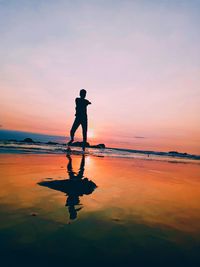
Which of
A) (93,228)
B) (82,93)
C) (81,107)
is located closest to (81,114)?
(81,107)

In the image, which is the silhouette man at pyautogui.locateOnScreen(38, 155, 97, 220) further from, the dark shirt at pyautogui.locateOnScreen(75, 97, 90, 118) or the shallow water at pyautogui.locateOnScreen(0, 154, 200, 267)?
the dark shirt at pyautogui.locateOnScreen(75, 97, 90, 118)

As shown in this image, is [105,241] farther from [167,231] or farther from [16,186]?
[16,186]

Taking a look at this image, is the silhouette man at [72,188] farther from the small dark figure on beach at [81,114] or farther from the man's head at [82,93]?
the man's head at [82,93]

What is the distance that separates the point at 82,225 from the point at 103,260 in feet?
1.56

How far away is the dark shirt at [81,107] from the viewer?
13.2m

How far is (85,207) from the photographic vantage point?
2.08 meters

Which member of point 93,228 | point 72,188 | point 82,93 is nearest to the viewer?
point 93,228

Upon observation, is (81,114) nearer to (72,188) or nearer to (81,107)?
(81,107)

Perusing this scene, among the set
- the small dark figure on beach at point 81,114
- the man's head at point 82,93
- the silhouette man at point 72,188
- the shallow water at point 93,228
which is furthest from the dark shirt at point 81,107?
the shallow water at point 93,228

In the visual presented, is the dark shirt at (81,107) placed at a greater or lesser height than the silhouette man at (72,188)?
greater

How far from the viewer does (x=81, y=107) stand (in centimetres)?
1324

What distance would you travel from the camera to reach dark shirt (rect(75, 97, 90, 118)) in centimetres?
1323

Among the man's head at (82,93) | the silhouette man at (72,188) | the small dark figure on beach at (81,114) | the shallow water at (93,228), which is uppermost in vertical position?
the man's head at (82,93)

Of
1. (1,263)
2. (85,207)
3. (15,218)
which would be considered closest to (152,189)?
(85,207)
